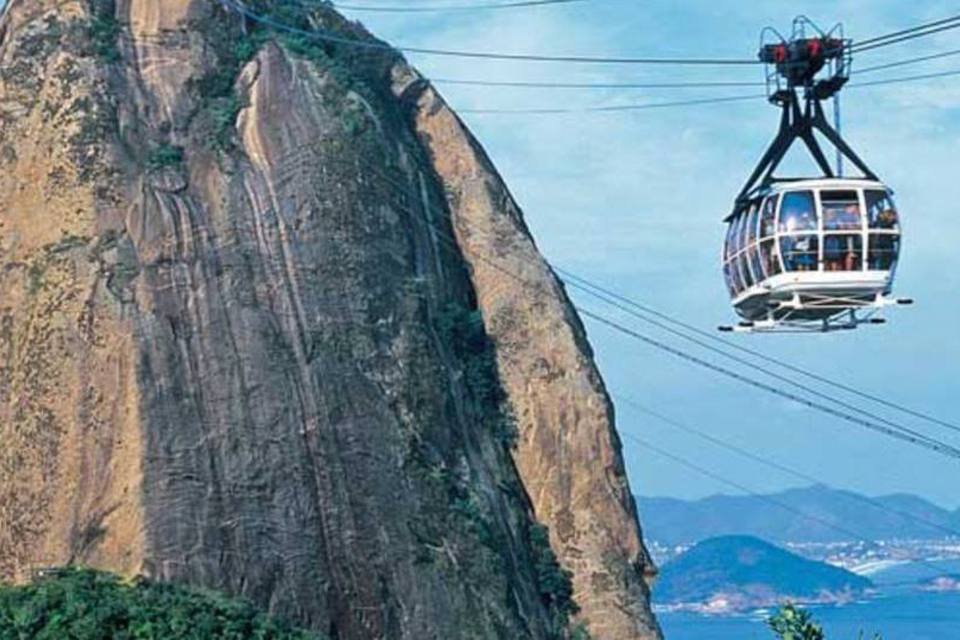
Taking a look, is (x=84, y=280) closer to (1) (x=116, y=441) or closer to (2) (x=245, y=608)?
(1) (x=116, y=441)

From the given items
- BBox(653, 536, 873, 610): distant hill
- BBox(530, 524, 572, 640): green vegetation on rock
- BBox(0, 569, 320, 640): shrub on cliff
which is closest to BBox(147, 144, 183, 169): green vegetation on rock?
BBox(0, 569, 320, 640): shrub on cliff

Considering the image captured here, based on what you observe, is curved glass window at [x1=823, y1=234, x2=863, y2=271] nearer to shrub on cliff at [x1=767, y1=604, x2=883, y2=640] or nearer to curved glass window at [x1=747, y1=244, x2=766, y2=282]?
curved glass window at [x1=747, y1=244, x2=766, y2=282]

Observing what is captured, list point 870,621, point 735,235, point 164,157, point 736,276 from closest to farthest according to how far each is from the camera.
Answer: point 736,276
point 735,235
point 164,157
point 870,621

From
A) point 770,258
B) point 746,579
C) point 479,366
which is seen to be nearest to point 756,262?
point 770,258

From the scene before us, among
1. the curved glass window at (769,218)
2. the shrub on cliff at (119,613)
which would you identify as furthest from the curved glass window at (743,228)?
the shrub on cliff at (119,613)

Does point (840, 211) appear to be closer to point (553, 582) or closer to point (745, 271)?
point (745, 271)

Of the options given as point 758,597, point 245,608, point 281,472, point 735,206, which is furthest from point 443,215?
point 758,597
